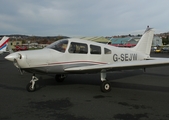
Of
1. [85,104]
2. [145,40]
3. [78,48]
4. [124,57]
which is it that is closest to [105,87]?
[85,104]

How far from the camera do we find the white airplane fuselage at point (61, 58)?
6.17 metres

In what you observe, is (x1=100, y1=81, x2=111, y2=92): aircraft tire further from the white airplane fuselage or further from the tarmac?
the white airplane fuselage

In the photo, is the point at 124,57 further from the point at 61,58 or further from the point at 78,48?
the point at 61,58

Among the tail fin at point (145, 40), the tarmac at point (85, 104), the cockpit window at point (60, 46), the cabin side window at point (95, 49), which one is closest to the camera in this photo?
the tarmac at point (85, 104)

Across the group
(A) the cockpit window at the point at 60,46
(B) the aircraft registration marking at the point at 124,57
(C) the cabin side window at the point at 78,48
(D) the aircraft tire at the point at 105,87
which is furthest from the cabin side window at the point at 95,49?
(D) the aircraft tire at the point at 105,87

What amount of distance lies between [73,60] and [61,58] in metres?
0.52

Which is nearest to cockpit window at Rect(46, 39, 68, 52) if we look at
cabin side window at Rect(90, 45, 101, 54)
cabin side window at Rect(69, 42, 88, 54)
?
cabin side window at Rect(69, 42, 88, 54)

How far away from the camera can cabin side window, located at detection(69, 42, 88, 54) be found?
7223 mm

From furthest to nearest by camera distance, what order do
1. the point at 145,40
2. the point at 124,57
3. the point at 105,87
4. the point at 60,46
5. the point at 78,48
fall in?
the point at 145,40
the point at 124,57
the point at 78,48
the point at 60,46
the point at 105,87

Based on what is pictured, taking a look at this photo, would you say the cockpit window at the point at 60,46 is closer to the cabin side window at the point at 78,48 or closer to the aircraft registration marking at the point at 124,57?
the cabin side window at the point at 78,48

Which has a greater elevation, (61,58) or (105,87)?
(61,58)

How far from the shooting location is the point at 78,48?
24.1 ft

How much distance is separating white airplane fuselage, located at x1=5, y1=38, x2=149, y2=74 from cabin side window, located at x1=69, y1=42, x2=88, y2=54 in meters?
0.06

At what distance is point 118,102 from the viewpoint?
547 cm
